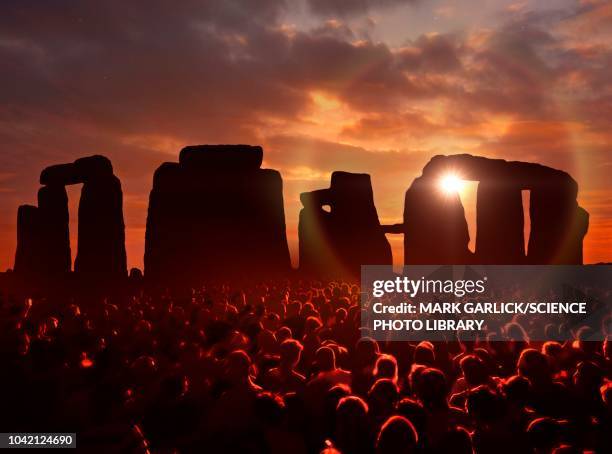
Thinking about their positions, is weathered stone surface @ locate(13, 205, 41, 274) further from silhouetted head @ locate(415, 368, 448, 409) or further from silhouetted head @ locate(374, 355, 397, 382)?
silhouetted head @ locate(415, 368, 448, 409)

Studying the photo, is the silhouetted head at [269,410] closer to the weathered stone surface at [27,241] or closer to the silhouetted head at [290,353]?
the silhouetted head at [290,353]

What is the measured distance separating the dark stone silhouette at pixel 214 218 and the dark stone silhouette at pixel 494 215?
23.3ft

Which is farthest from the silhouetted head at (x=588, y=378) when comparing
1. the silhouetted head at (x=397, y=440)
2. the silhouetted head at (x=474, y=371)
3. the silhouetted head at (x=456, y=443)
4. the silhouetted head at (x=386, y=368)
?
the silhouetted head at (x=397, y=440)

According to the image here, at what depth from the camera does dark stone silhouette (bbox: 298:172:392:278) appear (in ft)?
112

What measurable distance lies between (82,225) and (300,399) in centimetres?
2405

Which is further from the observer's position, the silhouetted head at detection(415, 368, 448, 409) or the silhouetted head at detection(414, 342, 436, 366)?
the silhouetted head at detection(414, 342, 436, 366)

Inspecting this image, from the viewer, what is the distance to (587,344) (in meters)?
7.58

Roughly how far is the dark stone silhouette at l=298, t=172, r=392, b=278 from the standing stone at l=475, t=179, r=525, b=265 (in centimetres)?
573

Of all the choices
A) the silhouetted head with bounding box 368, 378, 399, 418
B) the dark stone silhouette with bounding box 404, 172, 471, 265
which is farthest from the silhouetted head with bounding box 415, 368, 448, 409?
the dark stone silhouette with bounding box 404, 172, 471, 265

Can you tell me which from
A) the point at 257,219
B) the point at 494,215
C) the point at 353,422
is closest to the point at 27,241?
the point at 257,219

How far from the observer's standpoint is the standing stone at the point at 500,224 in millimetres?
30734

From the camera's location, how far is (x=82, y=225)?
89.0 feet

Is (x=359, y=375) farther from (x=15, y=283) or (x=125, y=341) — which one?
(x=15, y=283)

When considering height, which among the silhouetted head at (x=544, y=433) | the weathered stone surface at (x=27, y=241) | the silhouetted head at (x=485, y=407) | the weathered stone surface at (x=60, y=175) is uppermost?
the weathered stone surface at (x=60, y=175)
